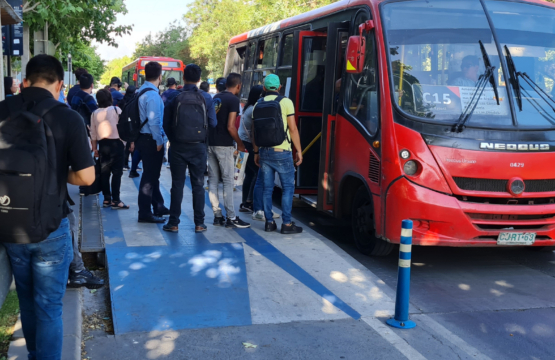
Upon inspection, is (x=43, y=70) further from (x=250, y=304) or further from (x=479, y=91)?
(x=479, y=91)

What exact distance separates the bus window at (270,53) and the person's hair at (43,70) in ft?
22.3

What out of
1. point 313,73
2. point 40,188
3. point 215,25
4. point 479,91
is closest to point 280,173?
→ point 313,73

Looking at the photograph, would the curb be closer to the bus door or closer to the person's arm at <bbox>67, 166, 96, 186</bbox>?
the person's arm at <bbox>67, 166, 96, 186</bbox>

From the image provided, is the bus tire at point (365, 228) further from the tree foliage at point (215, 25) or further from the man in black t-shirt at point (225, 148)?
the tree foliage at point (215, 25)

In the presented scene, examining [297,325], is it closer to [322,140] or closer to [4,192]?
[4,192]

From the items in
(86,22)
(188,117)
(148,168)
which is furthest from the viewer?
(86,22)

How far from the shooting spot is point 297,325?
488 cm

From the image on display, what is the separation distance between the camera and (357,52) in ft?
21.5

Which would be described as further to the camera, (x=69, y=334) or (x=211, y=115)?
(x=211, y=115)

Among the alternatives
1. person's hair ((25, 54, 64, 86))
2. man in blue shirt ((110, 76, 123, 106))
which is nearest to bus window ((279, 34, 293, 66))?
man in blue shirt ((110, 76, 123, 106))

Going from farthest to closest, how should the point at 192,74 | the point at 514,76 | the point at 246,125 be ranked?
the point at 246,125 < the point at 192,74 < the point at 514,76

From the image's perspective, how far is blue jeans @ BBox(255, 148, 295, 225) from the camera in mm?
7516

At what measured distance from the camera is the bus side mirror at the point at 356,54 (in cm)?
655

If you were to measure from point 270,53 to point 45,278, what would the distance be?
766cm
